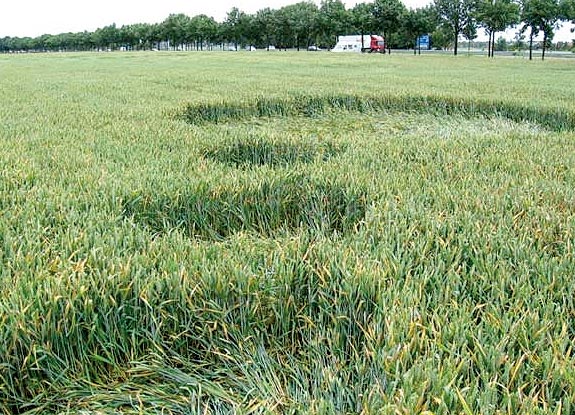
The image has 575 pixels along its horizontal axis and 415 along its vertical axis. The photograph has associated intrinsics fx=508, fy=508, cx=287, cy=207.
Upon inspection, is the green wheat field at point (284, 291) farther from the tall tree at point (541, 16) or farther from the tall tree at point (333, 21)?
the tall tree at point (333, 21)

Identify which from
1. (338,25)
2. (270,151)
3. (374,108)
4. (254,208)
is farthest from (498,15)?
(254,208)

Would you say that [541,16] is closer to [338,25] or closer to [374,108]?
[338,25]

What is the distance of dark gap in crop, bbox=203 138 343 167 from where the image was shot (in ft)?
10.6

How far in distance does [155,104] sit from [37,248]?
3992mm

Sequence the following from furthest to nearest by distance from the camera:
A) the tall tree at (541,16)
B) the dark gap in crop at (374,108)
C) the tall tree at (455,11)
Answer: the tall tree at (455,11) < the tall tree at (541,16) < the dark gap in crop at (374,108)

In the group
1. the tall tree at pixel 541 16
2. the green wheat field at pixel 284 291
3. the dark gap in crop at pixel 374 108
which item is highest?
the tall tree at pixel 541 16

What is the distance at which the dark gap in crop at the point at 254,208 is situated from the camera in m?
2.05

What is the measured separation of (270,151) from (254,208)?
4.07 feet

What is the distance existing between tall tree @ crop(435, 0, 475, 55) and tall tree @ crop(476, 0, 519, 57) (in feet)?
8.11

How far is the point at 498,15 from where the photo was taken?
2933 cm

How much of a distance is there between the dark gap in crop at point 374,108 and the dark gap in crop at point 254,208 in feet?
9.82

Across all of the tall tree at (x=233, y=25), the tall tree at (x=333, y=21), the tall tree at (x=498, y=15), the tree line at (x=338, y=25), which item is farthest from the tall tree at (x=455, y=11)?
the tall tree at (x=233, y=25)

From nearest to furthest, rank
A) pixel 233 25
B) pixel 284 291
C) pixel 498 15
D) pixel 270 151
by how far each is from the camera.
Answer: pixel 284 291 < pixel 270 151 < pixel 498 15 < pixel 233 25

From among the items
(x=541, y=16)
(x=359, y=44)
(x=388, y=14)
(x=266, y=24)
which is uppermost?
(x=266, y=24)
